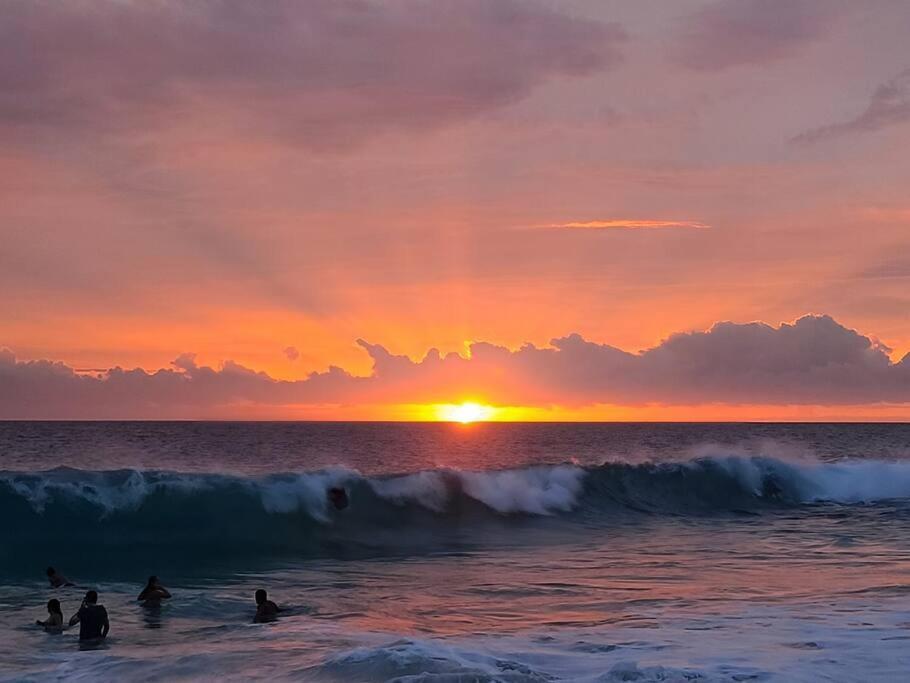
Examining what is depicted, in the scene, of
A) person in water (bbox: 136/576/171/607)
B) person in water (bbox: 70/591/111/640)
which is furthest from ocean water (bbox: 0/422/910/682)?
person in water (bbox: 70/591/111/640)

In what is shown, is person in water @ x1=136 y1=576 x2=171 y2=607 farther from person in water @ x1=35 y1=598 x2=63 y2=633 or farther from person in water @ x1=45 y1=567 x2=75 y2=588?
person in water @ x1=45 y1=567 x2=75 y2=588

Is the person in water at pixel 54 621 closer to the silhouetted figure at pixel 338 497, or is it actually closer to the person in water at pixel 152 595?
the person in water at pixel 152 595

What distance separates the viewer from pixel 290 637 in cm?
1476

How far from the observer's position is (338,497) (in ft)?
109

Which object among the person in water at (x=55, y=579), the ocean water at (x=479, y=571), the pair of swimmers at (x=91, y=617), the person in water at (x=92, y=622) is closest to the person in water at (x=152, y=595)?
the ocean water at (x=479, y=571)

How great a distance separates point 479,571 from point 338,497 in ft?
37.9

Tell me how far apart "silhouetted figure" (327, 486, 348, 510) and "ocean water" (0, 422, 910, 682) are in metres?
0.40

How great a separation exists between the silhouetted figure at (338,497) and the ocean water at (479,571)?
15.7 inches

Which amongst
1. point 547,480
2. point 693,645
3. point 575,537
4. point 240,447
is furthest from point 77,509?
point 240,447

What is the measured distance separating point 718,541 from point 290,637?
1658 cm

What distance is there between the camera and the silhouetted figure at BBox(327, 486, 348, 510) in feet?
107

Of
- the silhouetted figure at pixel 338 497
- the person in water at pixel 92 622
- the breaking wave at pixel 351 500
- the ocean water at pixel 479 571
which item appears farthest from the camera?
the silhouetted figure at pixel 338 497

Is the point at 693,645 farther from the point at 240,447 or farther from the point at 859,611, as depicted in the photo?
the point at 240,447

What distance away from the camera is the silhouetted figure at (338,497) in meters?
32.7
